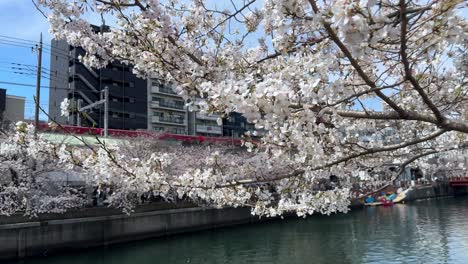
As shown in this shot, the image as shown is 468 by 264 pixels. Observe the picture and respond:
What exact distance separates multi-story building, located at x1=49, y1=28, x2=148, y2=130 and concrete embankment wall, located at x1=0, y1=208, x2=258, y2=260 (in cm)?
2080

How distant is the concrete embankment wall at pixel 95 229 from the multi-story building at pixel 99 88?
20.8m

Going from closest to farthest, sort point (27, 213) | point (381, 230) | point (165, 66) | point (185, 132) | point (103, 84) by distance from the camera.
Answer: point (165, 66) → point (27, 213) → point (381, 230) → point (103, 84) → point (185, 132)

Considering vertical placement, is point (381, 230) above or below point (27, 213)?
below

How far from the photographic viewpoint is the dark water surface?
13.8 metres

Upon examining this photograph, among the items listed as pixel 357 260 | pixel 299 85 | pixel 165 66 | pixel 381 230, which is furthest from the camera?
pixel 381 230

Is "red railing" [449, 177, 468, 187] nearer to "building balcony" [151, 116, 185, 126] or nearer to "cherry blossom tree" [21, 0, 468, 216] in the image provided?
"building balcony" [151, 116, 185, 126]

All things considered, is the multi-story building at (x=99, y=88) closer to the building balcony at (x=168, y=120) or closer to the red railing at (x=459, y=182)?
the building balcony at (x=168, y=120)

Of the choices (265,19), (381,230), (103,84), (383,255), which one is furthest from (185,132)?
(265,19)

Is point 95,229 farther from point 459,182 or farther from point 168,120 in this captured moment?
point 459,182

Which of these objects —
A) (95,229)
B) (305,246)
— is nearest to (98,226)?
(95,229)

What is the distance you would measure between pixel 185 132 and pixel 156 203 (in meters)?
29.1

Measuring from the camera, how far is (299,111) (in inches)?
93.8

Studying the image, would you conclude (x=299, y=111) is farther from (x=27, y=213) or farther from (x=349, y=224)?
(x=349, y=224)

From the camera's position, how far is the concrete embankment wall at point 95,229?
559 inches
